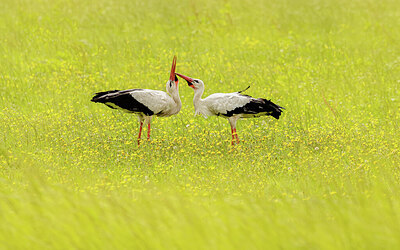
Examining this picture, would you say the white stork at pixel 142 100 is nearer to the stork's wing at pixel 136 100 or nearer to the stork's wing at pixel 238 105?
the stork's wing at pixel 136 100

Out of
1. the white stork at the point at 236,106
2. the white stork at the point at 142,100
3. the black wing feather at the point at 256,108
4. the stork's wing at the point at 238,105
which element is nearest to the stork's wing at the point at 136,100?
the white stork at the point at 142,100

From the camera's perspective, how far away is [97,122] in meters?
10.6

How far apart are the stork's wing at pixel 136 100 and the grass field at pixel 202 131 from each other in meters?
0.68

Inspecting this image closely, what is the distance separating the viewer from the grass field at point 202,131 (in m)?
4.36

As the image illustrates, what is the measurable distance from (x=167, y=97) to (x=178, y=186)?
259 cm

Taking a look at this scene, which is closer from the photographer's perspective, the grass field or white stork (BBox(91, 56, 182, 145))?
the grass field

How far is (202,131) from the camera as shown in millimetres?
9914

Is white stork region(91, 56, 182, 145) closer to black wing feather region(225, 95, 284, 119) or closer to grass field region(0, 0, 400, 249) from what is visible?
grass field region(0, 0, 400, 249)

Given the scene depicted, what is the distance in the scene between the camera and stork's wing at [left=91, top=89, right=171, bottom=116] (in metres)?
9.02

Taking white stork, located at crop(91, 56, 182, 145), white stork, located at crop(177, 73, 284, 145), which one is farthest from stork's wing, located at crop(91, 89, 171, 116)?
white stork, located at crop(177, 73, 284, 145)

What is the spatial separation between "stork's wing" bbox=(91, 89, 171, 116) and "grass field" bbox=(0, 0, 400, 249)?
68cm

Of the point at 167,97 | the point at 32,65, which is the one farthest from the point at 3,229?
the point at 32,65

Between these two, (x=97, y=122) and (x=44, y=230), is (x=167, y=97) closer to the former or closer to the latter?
(x=97, y=122)

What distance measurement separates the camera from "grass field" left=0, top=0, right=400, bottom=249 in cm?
436
